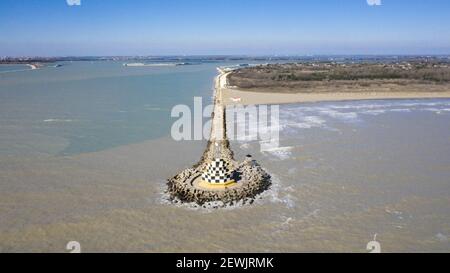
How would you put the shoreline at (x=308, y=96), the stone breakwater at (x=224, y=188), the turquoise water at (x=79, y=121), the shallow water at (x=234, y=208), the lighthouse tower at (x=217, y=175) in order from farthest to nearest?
the shoreline at (x=308, y=96) < the turquoise water at (x=79, y=121) < the lighthouse tower at (x=217, y=175) < the stone breakwater at (x=224, y=188) < the shallow water at (x=234, y=208)

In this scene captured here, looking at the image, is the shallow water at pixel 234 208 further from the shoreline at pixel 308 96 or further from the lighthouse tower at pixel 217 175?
the shoreline at pixel 308 96

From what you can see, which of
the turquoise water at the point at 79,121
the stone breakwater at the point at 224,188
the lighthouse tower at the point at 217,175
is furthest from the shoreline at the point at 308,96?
the lighthouse tower at the point at 217,175

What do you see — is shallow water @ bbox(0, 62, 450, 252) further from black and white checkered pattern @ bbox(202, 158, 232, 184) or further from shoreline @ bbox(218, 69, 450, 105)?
shoreline @ bbox(218, 69, 450, 105)

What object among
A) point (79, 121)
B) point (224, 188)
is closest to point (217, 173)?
point (224, 188)

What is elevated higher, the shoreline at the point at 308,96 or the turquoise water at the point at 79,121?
the shoreline at the point at 308,96

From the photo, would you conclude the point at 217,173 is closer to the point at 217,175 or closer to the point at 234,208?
the point at 217,175

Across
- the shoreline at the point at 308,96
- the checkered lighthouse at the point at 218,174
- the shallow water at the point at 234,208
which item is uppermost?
the shoreline at the point at 308,96

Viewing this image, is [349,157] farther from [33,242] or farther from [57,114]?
[57,114]
